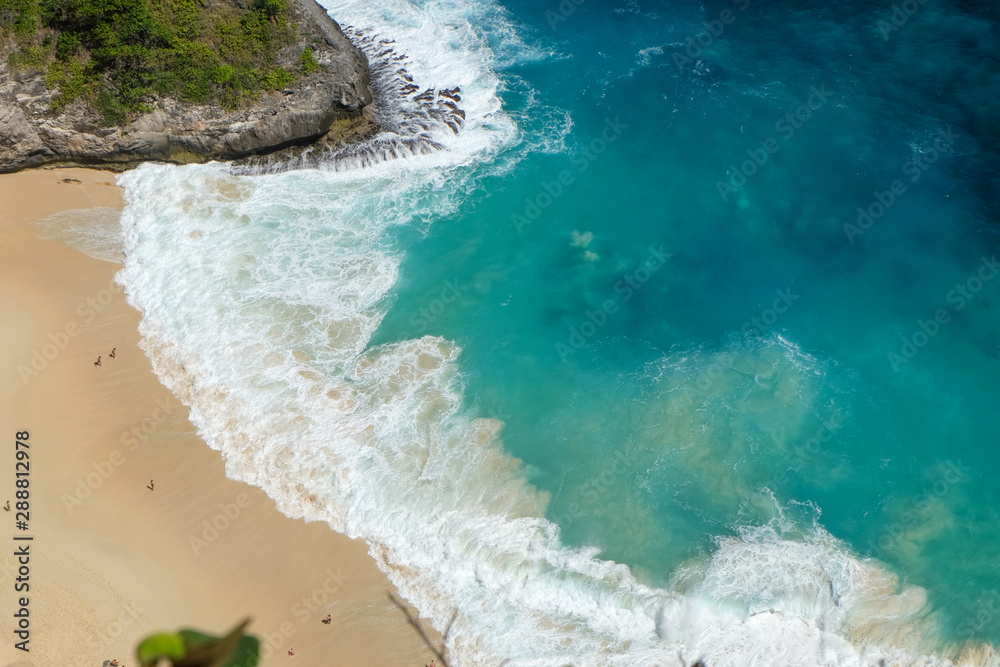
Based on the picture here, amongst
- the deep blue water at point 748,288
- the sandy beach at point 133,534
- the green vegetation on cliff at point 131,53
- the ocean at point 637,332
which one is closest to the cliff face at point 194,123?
the green vegetation on cliff at point 131,53

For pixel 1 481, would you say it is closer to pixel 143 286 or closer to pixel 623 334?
pixel 143 286

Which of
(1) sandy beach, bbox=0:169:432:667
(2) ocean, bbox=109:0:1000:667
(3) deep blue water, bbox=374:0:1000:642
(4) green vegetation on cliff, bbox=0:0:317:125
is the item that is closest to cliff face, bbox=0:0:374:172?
(4) green vegetation on cliff, bbox=0:0:317:125

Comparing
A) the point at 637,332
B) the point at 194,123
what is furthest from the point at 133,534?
the point at 637,332

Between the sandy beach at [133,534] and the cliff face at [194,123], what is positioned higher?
the cliff face at [194,123]

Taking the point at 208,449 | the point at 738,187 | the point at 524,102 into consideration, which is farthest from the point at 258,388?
the point at 738,187

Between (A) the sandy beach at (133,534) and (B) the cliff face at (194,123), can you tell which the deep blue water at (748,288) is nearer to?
(A) the sandy beach at (133,534)

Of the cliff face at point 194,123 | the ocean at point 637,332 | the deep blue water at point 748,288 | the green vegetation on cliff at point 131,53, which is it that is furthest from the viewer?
the green vegetation on cliff at point 131,53
